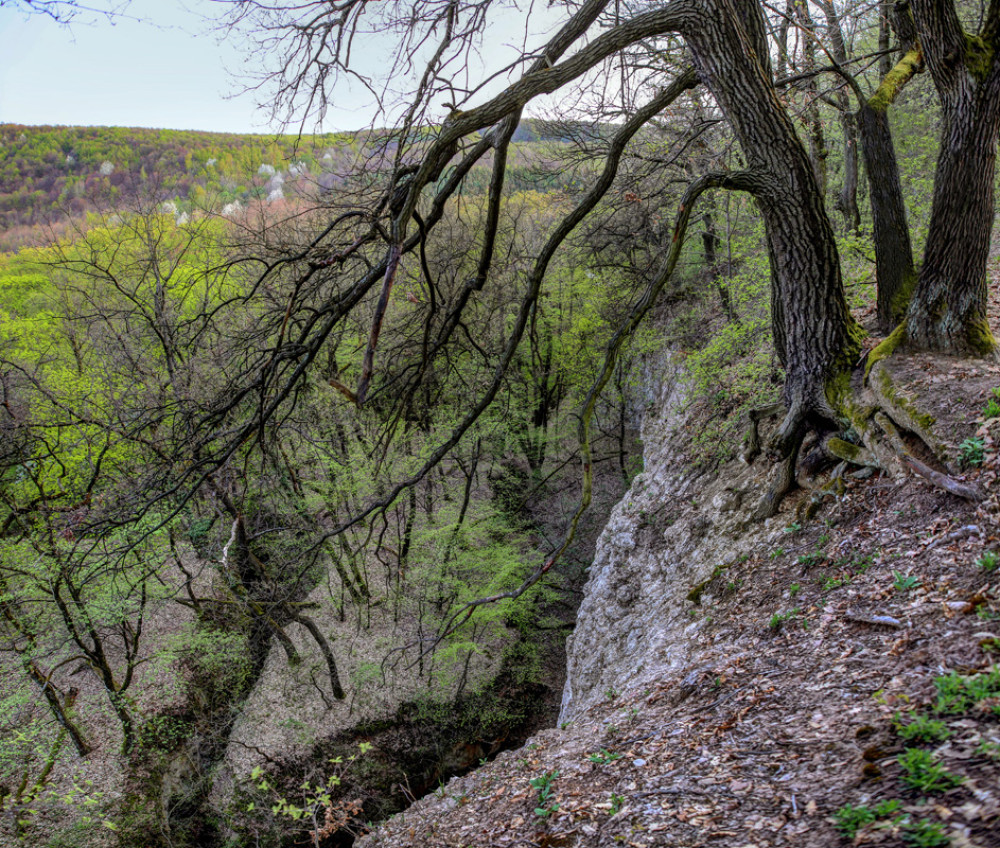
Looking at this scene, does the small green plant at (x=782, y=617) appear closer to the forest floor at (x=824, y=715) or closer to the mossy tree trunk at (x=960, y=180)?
the forest floor at (x=824, y=715)

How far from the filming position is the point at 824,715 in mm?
2441

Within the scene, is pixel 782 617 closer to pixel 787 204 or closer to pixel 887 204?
pixel 787 204

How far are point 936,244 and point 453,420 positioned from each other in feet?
31.3

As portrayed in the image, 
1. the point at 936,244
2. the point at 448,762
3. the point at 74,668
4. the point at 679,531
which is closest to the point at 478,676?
the point at 448,762

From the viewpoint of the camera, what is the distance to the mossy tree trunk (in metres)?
4.10

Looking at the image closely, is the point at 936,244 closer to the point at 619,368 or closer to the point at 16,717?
the point at 619,368

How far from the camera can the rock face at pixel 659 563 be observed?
17.2 ft

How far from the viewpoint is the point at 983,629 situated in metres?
2.28

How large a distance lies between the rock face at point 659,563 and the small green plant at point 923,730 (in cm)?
234

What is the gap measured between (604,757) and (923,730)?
71.2 inches

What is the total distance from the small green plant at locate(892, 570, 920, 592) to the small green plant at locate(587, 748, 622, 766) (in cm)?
180

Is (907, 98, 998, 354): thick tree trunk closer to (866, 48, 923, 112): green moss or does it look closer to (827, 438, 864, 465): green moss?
(866, 48, 923, 112): green moss

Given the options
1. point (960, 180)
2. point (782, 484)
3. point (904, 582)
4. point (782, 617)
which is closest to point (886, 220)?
point (960, 180)

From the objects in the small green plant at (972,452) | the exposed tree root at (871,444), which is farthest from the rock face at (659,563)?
the small green plant at (972,452)
